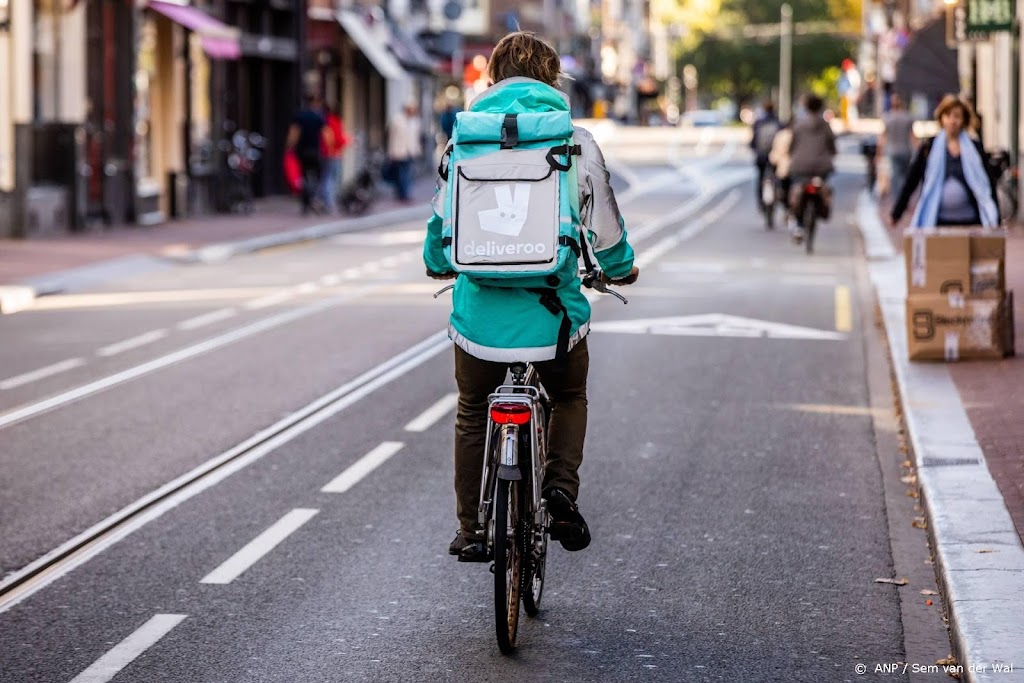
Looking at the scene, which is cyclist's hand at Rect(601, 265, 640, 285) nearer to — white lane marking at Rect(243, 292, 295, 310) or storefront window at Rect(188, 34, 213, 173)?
white lane marking at Rect(243, 292, 295, 310)

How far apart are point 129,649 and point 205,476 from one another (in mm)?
2985

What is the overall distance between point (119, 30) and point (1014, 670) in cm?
2423

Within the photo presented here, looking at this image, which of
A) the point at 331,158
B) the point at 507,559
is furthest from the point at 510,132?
the point at 331,158

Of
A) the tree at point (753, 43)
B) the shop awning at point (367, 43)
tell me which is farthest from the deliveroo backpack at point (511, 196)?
the tree at point (753, 43)

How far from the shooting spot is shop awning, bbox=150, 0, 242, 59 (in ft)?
92.4

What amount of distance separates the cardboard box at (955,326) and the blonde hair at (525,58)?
6.45 m

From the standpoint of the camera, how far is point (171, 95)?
29828 millimetres

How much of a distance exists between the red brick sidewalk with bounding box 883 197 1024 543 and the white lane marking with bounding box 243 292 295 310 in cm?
679

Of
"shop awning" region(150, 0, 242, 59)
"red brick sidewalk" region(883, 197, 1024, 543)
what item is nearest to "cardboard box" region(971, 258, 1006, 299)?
"red brick sidewalk" region(883, 197, 1024, 543)

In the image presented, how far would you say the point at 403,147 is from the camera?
1366 inches

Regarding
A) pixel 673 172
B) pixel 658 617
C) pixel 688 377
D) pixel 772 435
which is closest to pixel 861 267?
pixel 688 377

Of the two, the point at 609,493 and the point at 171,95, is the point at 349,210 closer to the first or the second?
the point at 171,95

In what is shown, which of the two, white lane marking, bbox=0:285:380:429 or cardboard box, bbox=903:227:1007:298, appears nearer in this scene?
white lane marking, bbox=0:285:380:429

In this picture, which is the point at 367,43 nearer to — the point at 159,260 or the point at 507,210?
the point at 159,260
